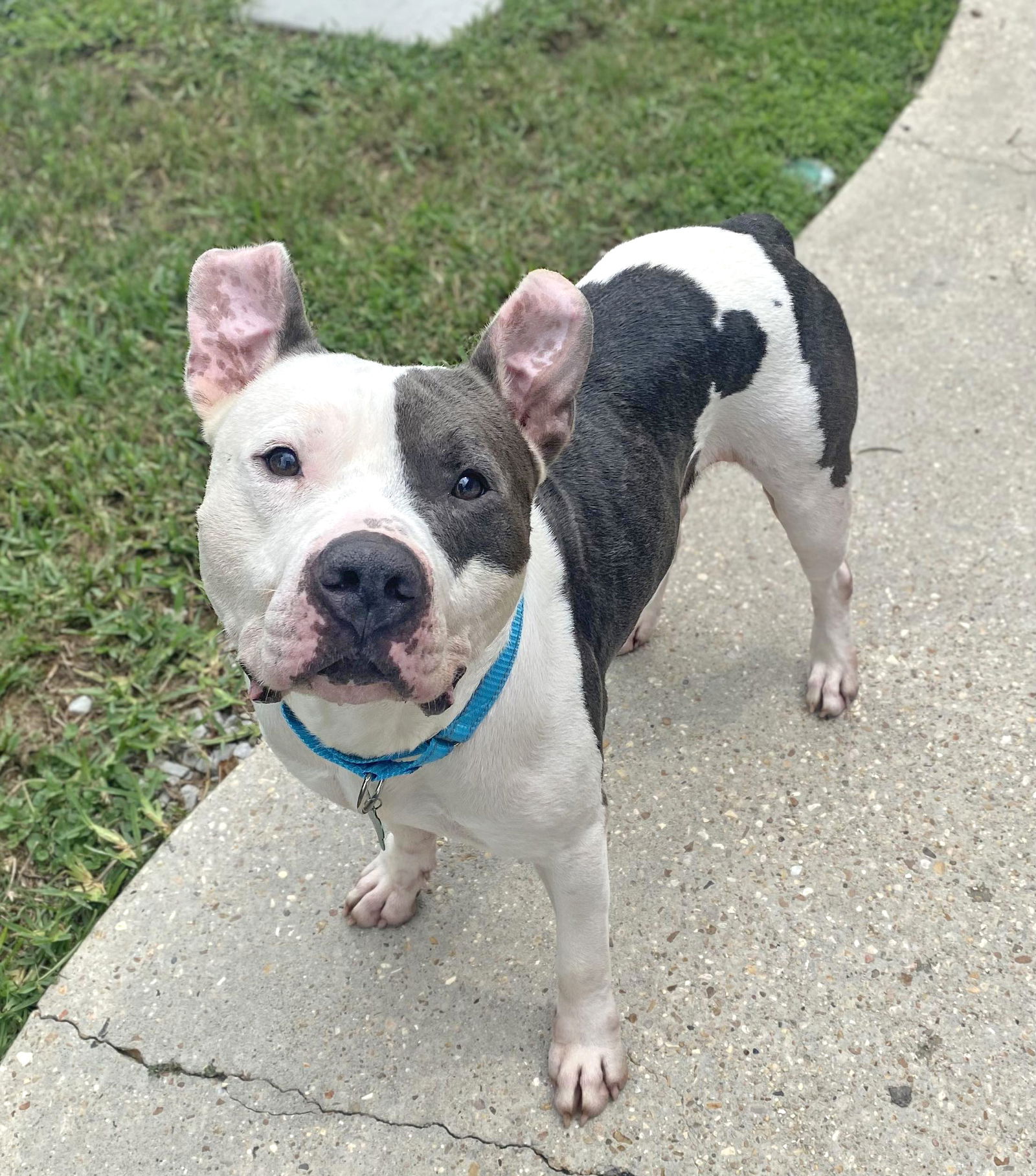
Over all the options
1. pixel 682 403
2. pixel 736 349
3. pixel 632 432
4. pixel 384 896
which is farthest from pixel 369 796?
pixel 736 349

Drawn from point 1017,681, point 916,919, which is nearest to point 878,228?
point 1017,681

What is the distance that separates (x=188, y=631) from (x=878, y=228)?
3.64 m

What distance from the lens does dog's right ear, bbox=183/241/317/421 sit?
7.51 feet

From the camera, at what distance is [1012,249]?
17.1 feet

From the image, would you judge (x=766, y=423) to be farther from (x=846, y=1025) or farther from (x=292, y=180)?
(x=292, y=180)

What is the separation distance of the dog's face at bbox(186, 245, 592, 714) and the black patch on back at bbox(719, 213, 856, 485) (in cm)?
97

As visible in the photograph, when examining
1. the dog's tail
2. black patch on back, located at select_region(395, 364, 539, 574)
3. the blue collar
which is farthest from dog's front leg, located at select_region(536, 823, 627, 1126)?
the dog's tail

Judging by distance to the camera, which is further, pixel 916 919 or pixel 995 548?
pixel 995 548

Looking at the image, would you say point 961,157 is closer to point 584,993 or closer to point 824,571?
point 824,571

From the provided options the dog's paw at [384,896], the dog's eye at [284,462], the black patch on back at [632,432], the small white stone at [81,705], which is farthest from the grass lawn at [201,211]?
the dog's eye at [284,462]

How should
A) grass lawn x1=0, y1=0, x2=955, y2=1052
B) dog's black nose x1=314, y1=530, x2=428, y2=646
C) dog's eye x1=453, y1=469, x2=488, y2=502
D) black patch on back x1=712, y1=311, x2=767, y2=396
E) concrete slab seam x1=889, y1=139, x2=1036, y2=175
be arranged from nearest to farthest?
dog's black nose x1=314, y1=530, x2=428, y2=646, dog's eye x1=453, y1=469, x2=488, y2=502, black patch on back x1=712, y1=311, x2=767, y2=396, grass lawn x1=0, y1=0, x2=955, y2=1052, concrete slab seam x1=889, y1=139, x2=1036, y2=175

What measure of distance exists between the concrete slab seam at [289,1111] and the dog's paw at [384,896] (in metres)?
0.47

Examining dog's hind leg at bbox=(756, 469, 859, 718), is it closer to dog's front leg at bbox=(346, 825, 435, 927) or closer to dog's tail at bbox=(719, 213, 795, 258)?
dog's tail at bbox=(719, 213, 795, 258)

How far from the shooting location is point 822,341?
3059mm
